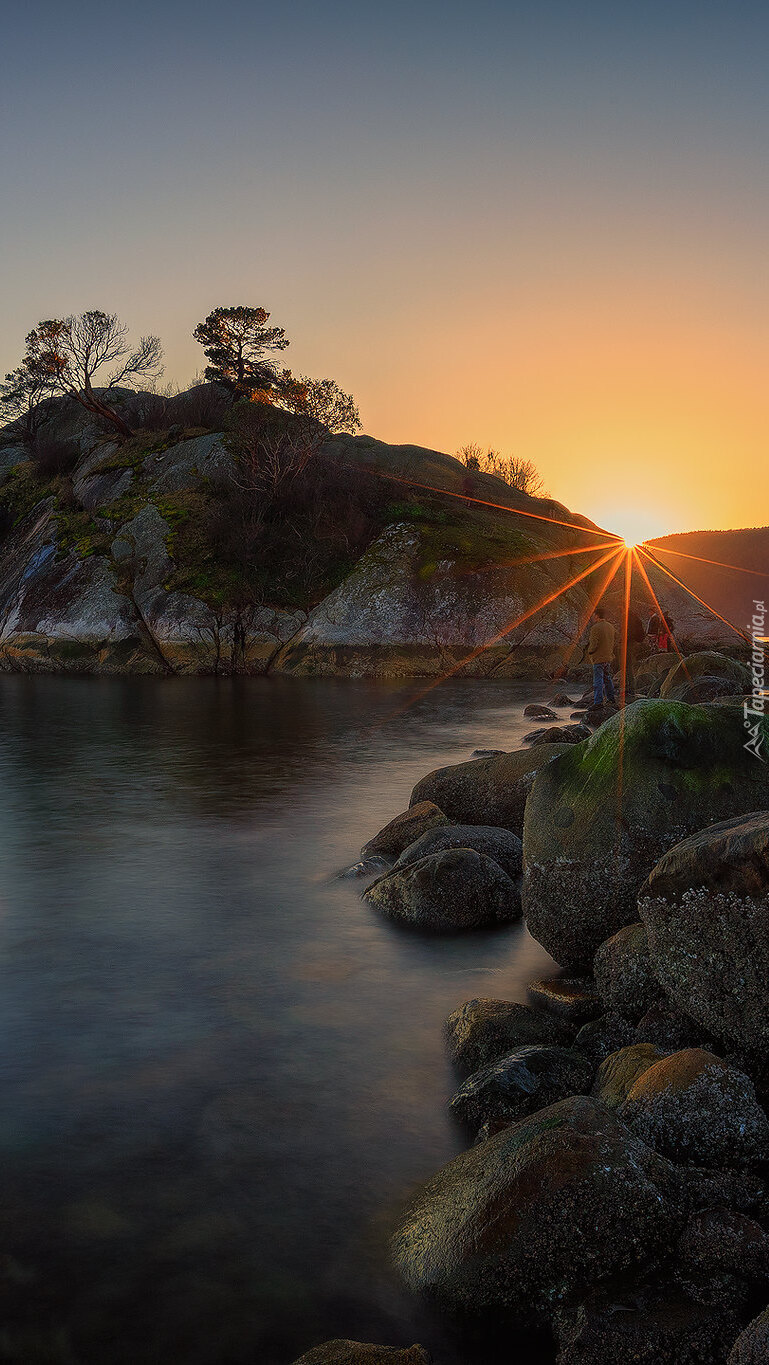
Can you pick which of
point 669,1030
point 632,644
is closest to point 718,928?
point 669,1030

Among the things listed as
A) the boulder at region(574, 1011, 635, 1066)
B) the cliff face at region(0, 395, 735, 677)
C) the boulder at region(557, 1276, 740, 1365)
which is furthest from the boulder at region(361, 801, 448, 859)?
the cliff face at region(0, 395, 735, 677)

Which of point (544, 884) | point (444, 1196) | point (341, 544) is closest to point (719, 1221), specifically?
point (444, 1196)

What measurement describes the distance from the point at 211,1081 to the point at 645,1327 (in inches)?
127

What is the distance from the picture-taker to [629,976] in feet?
20.7

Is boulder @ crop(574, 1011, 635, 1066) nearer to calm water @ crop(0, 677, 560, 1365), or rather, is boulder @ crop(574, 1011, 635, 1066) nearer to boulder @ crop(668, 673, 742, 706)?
calm water @ crop(0, 677, 560, 1365)

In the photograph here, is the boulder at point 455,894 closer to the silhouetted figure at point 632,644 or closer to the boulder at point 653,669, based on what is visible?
the boulder at point 653,669

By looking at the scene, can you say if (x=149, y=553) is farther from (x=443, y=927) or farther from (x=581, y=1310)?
(x=581, y=1310)

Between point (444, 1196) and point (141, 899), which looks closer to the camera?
point (444, 1196)

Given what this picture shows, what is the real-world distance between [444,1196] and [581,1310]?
89cm

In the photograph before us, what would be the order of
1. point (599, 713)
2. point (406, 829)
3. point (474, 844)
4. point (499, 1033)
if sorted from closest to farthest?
point (499, 1033), point (474, 844), point (406, 829), point (599, 713)

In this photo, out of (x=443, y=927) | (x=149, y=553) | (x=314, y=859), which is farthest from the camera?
(x=149, y=553)

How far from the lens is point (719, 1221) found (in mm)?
4059

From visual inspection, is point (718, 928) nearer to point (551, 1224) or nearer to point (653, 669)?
point (551, 1224)

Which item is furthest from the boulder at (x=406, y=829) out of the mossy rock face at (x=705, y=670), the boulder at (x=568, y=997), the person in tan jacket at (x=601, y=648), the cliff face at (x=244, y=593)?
the cliff face at (x=244, y=593)
